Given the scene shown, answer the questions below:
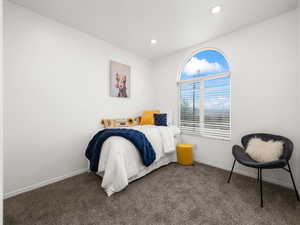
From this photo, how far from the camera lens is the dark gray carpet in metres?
1.38

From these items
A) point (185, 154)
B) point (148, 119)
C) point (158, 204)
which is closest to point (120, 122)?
point (148, 119)

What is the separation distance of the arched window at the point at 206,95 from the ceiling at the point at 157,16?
516 mm

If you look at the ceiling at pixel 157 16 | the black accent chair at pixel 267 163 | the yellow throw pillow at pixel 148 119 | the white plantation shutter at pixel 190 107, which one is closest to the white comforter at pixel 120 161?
the yellow throw pillow at pixel 148 119

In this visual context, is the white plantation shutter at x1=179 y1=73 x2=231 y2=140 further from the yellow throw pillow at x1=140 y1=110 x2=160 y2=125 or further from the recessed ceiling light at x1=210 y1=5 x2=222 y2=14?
the recessed ceiling light at x1=210 y1=5 x2=222 y2=14

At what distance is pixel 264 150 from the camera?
70.9 inches

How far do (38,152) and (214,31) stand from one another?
3570 mm

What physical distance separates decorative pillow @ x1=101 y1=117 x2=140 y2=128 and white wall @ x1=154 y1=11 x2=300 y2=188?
1.73 meters

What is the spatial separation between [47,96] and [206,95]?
293 centimetres

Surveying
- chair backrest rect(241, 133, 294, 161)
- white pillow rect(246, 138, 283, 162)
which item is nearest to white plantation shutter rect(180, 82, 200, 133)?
chair backrest rect(241, 133, 294, 161)

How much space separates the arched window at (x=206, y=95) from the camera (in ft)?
8.57

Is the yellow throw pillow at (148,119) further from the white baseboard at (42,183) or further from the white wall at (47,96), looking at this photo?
the white baseboard at (42,183)

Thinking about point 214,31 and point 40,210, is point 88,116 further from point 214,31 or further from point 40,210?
point 214,31

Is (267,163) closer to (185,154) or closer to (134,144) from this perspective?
(185,154)

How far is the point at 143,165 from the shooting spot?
7.16 feet
